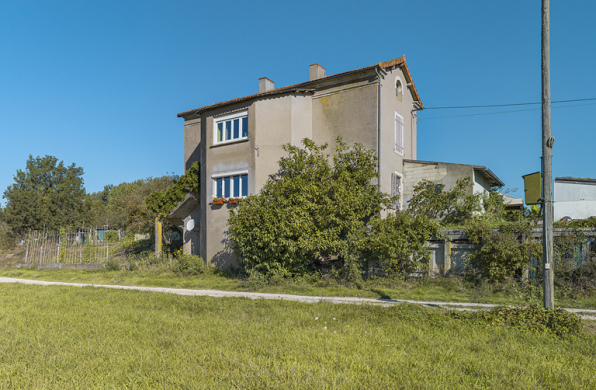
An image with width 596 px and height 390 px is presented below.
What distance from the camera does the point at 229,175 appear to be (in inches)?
739

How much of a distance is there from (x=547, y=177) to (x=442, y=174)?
11.0m

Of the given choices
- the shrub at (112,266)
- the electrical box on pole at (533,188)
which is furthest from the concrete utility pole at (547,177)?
the shrub at (112,266)

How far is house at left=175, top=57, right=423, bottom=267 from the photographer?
17438 mm

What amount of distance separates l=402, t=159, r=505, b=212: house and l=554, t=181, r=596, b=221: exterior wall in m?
4.09

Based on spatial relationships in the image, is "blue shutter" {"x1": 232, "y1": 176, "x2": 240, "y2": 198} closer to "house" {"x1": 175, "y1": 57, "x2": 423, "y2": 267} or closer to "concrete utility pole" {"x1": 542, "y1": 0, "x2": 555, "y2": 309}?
"house" {"x1": 175, "y1": 57, "x2": 423, "y2": 267}

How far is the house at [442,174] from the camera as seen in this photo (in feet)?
59.5

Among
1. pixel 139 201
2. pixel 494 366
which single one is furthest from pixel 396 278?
pixel 139 201

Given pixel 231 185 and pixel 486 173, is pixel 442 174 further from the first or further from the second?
pixel 231 185

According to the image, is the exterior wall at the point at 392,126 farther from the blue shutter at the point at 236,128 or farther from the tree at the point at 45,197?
the tree at the point at 45,197

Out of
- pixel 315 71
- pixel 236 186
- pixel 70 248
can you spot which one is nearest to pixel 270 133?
pixel 236 186

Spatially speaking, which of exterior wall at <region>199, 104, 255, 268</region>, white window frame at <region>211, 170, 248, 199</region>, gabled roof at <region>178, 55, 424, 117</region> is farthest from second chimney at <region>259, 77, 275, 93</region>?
white window frame at <region>211, 170, 248, 199</region>

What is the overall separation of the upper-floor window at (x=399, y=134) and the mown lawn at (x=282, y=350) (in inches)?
448

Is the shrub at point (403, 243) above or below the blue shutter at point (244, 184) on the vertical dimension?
below

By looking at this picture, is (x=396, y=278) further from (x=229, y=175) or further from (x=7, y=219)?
(x=7, y=219)
